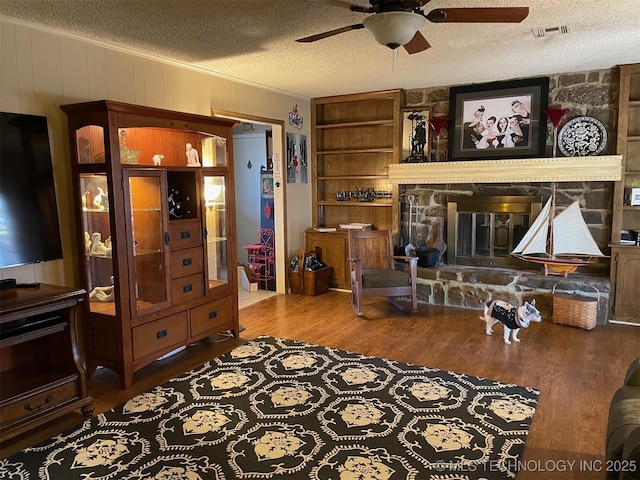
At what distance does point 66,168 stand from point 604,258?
5074mm

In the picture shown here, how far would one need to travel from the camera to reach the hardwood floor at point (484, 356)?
8.37 ft

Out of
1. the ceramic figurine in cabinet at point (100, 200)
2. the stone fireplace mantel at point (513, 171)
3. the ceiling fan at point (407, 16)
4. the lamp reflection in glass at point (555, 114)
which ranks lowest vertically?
the ceramic figurine in cabinet at point (100, 200)

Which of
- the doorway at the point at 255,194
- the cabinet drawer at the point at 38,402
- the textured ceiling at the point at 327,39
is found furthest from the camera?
the doorway at the point at 255,194

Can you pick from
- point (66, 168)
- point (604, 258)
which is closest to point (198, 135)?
point (66, 168)

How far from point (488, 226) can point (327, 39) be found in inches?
118

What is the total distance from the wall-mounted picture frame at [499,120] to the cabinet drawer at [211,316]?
10.3 ft

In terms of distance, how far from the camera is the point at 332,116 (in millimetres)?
6336

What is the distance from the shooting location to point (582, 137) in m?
4.85

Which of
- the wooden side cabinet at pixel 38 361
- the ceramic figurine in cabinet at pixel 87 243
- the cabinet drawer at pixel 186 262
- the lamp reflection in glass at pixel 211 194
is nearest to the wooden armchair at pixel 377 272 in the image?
the lamp reflection in glass at pixel 211 194

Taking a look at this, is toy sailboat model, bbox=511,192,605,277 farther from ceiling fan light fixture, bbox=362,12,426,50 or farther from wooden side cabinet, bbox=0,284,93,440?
wooden side cabinet, bbox=0,284,93,440

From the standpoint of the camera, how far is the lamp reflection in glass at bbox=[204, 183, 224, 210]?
155 inches

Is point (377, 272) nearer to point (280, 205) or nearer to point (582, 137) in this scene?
point (280, 205)

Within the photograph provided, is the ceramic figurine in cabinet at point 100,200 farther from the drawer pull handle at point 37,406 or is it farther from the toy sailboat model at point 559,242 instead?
the toy sailboat model at point 559,242

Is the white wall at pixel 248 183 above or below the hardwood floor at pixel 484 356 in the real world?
above
